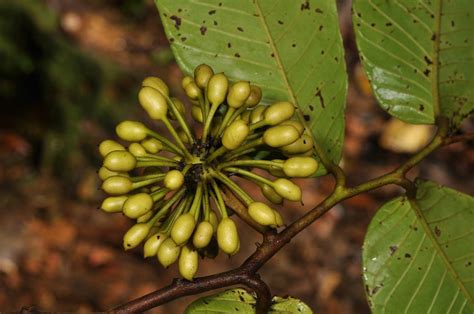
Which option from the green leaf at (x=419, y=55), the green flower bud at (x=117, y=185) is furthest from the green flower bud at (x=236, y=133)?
the green leaf at (x=419, y=55)

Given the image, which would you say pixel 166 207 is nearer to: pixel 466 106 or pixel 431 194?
pixel 431 194

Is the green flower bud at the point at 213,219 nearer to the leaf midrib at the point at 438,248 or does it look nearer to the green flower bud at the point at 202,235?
the green flower bud at the point at 202,235

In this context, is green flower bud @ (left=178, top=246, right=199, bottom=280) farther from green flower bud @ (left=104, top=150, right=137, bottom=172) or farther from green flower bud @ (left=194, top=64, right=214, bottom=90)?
green flower bud @ (left=194, top=64, right=214, bottom=90)

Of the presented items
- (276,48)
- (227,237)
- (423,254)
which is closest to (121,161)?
(227,237)

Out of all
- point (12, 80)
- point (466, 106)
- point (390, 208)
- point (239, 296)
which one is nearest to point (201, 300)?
point (239, 296)

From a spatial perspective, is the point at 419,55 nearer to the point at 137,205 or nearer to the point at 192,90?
the point at 192,90
